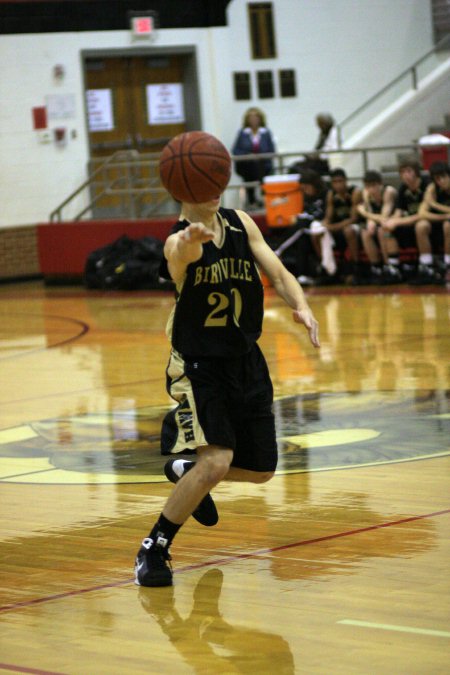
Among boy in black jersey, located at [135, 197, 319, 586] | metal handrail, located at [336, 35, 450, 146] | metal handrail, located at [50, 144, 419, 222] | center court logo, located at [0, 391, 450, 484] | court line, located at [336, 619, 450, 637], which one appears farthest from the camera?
metal handrail, located at [336, 35, 450, 146]

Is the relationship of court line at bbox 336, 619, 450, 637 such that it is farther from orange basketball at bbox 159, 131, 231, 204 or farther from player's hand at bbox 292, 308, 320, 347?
orange basketball at bbox 159, 131, 231, 204

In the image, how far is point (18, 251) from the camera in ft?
64.0

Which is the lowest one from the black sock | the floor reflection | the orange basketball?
the floor reflection

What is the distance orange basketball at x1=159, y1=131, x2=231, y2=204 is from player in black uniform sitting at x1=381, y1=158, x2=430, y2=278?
9.59 meters

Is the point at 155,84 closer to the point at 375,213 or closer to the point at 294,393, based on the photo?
the point at 375,213

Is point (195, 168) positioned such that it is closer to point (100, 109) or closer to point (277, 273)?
point (277, 273)

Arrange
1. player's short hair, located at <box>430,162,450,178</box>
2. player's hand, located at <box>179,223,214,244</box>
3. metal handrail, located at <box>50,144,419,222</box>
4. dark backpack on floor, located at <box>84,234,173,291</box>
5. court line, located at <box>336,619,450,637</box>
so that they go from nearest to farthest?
court line, located at <box>336,619,450,637</box>
player's hand, located at <box>179,223,214,244</box>
player's short hair, located at <box>430,162,450,178</box>
dark backpack on floor, located at <box>84,234,173,291</box>
metal handrail, located at <box>50,144,419,222</box>

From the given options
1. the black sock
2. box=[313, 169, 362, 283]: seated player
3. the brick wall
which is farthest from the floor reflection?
the brick wall

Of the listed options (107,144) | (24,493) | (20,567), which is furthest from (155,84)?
(20,567)

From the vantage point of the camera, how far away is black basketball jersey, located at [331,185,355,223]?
14.7 metres

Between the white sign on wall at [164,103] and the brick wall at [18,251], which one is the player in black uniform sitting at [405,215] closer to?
the brick wall at [18,251]

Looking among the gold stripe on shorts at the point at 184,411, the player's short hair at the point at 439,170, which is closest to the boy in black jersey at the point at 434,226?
the player's short hair at the point at 439,170

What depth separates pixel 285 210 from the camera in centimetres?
1530

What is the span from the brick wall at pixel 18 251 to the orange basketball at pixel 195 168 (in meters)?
15.1
